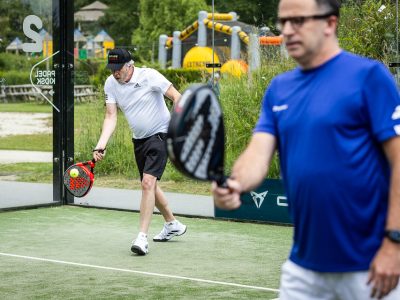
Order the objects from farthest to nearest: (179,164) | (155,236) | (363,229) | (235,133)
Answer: (235,133), (155,236), (363,229), (179,164)

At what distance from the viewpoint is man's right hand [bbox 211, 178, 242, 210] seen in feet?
12.4

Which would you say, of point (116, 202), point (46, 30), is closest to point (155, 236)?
point (116, 202)

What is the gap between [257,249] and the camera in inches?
388

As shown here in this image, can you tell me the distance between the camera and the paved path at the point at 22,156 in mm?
13938

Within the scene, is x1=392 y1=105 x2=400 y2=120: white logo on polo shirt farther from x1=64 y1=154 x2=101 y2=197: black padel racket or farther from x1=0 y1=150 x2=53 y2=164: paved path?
x1=0 y1=150 x2=53 y2=164: paved path

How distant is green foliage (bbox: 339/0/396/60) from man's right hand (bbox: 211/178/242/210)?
7.60 meters

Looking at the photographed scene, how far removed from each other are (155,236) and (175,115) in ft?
22.8

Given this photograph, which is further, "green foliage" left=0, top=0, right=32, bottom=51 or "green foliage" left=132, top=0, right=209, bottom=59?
"green foliage" left=132, top=0, right=209, bottom=59

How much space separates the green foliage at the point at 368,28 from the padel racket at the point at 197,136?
25.0ft

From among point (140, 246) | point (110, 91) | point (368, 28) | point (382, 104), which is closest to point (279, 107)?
point (382, 104)

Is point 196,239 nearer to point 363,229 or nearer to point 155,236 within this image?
point 155,236

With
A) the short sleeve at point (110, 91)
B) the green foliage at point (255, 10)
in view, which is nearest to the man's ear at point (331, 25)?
the short sleeve at point (110, 91)

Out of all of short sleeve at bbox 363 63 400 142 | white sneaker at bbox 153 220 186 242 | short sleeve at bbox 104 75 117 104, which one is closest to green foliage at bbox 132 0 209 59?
white sneaker at bbox 153 220 186 242

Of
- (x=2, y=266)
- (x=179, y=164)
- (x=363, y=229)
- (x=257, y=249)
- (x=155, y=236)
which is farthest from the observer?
(x=155, y=236)
